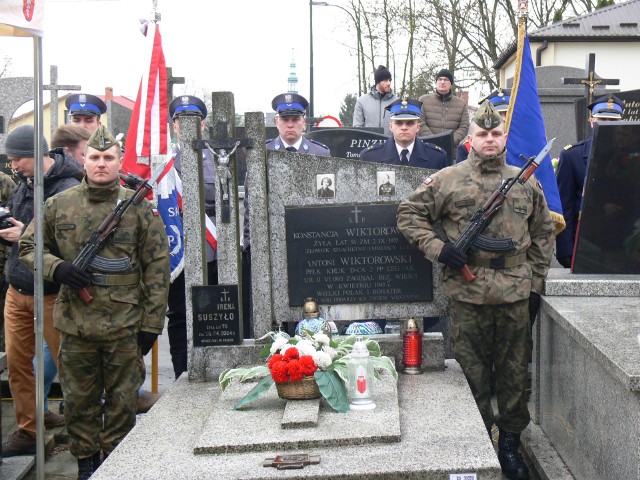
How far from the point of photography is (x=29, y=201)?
20.8 ft

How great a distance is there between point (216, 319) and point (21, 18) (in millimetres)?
2132

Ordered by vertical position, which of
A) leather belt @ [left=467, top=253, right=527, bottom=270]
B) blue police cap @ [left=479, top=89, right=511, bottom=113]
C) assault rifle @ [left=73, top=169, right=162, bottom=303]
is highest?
blue police cap @ [left=479, top=89, right=511, bottom=113]

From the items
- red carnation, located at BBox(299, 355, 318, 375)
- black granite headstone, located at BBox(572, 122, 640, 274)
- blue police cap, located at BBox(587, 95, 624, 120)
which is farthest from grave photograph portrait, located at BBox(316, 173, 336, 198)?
blue police cap, located at BBox(587, 95, 624, 120)

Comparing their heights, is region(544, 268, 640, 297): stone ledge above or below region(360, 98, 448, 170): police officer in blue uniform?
below

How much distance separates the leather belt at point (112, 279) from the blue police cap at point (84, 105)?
124 inches

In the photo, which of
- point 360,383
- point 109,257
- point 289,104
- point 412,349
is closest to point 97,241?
point 109,257

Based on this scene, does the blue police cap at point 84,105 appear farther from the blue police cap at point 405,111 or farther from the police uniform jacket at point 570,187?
the police uniform jacket at point 570,187

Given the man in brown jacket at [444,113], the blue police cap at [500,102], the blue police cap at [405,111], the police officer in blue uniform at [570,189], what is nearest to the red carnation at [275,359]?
the police officer in blue uniform at [570,189]

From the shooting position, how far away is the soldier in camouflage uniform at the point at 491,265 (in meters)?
5.55

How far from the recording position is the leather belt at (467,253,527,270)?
5.55 meters

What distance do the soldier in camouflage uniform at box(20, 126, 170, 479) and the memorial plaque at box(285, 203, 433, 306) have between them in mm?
892

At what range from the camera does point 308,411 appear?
15.6 ft

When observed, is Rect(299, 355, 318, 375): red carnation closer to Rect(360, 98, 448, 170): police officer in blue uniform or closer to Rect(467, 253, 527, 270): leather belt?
Rect(467, 253, 527, 270): leather belt

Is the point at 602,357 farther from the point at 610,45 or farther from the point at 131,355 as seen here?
the point at 610,45
